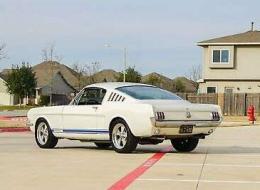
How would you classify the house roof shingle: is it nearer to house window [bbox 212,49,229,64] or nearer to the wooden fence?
Answer: house window [bbox 212,49,229,64]

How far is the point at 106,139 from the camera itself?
1470cm

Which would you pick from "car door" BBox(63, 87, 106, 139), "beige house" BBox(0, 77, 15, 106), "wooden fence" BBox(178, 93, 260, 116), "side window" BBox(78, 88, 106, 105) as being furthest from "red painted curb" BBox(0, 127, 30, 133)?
"beige house" BBox(0, 77, 15, 106)

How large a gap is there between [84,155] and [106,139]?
37.4 inches

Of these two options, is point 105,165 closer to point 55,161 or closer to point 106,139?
point 55,161

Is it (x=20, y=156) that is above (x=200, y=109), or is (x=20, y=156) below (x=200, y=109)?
below

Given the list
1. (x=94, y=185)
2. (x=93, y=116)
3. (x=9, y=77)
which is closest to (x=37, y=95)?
(x=9, y=77)

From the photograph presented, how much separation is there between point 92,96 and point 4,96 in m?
82.3

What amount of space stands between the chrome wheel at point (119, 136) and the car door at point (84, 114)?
19.4 inches

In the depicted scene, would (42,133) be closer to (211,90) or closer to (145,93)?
(145,93)

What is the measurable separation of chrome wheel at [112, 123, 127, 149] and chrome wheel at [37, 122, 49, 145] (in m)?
2.33

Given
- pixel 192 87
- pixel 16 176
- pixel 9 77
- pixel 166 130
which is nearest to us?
pixel 16 176

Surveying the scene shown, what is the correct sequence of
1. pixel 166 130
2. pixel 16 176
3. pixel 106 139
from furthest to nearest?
pixel 106 139, pixel 166 130, pixel 16 176

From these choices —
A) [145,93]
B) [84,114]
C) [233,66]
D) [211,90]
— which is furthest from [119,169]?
[211,90]

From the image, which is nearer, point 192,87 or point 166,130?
point 166,130
